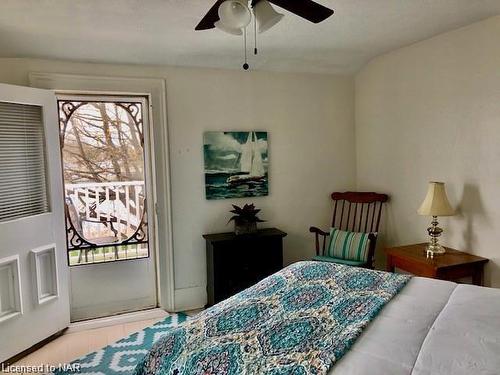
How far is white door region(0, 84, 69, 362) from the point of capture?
2714 millimetres

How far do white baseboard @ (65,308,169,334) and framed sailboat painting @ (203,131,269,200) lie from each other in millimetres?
1122

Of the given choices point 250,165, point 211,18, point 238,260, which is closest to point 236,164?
point 250,165

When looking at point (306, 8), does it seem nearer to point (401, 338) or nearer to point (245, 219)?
point (401, 338)

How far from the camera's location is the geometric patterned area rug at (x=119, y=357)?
2532 millimetres

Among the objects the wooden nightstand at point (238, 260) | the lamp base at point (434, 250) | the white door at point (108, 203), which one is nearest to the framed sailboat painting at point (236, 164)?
the wooden nightstand at point (238, 260)

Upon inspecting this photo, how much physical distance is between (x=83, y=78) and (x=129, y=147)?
0.69 metres

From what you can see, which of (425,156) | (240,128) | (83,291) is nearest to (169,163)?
(240,128)

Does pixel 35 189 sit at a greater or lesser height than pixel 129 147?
lesser

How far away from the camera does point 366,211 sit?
3871 millimetres

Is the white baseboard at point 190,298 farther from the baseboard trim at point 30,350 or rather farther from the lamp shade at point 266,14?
the lamp shade at point 266,14

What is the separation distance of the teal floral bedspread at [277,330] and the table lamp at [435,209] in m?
1.12

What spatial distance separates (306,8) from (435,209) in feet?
6.03

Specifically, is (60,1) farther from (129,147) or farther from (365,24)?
(365,24)

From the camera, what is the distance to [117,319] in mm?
3350
